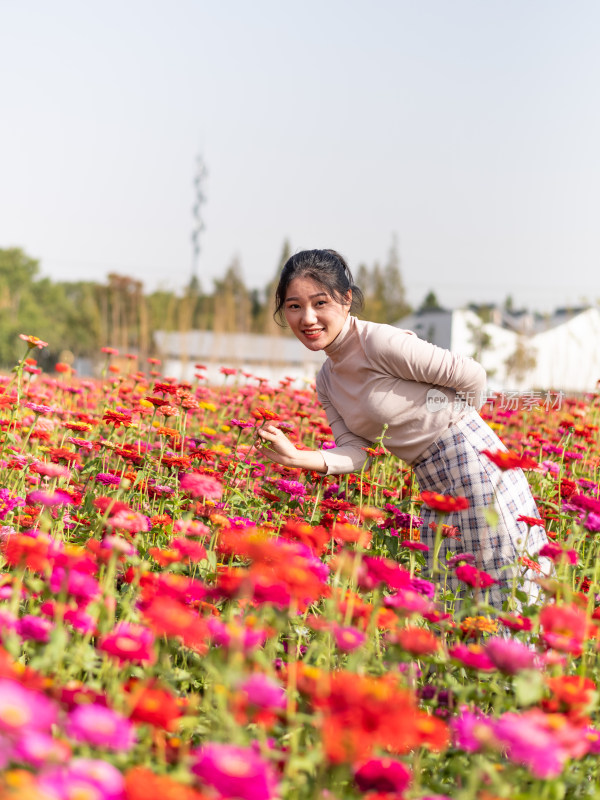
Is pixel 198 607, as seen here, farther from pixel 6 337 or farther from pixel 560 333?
pixel 6 337

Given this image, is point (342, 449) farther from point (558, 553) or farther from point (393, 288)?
point (393, 288)

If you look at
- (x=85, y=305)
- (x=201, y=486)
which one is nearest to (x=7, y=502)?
(x=201, y=486)

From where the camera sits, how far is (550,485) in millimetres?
3201

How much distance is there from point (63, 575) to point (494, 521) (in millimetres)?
800

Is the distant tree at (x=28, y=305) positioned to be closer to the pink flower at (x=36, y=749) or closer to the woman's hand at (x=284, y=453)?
the woman's hand at (x=284, y=453)

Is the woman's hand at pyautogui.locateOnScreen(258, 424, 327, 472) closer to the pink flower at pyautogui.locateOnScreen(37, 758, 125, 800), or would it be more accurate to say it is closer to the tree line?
the pink flower at pyautogui.locateOnScreen(37, 758, 125, 800)

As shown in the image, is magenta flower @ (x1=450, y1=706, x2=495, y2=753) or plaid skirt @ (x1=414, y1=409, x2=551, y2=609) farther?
plaid skirt @ (x1=414, y1=409, x2=551, y2=609)

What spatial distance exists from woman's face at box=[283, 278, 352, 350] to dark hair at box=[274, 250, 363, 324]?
0.07 feet

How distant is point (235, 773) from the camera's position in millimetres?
779

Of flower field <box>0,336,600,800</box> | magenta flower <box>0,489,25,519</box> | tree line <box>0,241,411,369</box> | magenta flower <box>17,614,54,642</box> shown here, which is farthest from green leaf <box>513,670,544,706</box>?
tree line <box>0,241,411,369</box>

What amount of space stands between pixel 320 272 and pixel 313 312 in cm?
14

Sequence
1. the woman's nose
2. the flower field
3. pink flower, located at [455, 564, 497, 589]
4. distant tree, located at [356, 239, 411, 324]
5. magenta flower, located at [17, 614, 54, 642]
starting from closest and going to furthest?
the flower field, magenta flower, located at [17, 614, 54, 642], pink flower, located at [455, 564, 497, 589], the woman's nose, distant tree, located at [356, 239, 411, 324]

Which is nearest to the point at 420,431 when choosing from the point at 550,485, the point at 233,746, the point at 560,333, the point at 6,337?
the point at 550,485

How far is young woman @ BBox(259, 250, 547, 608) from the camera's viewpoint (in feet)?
8.14
